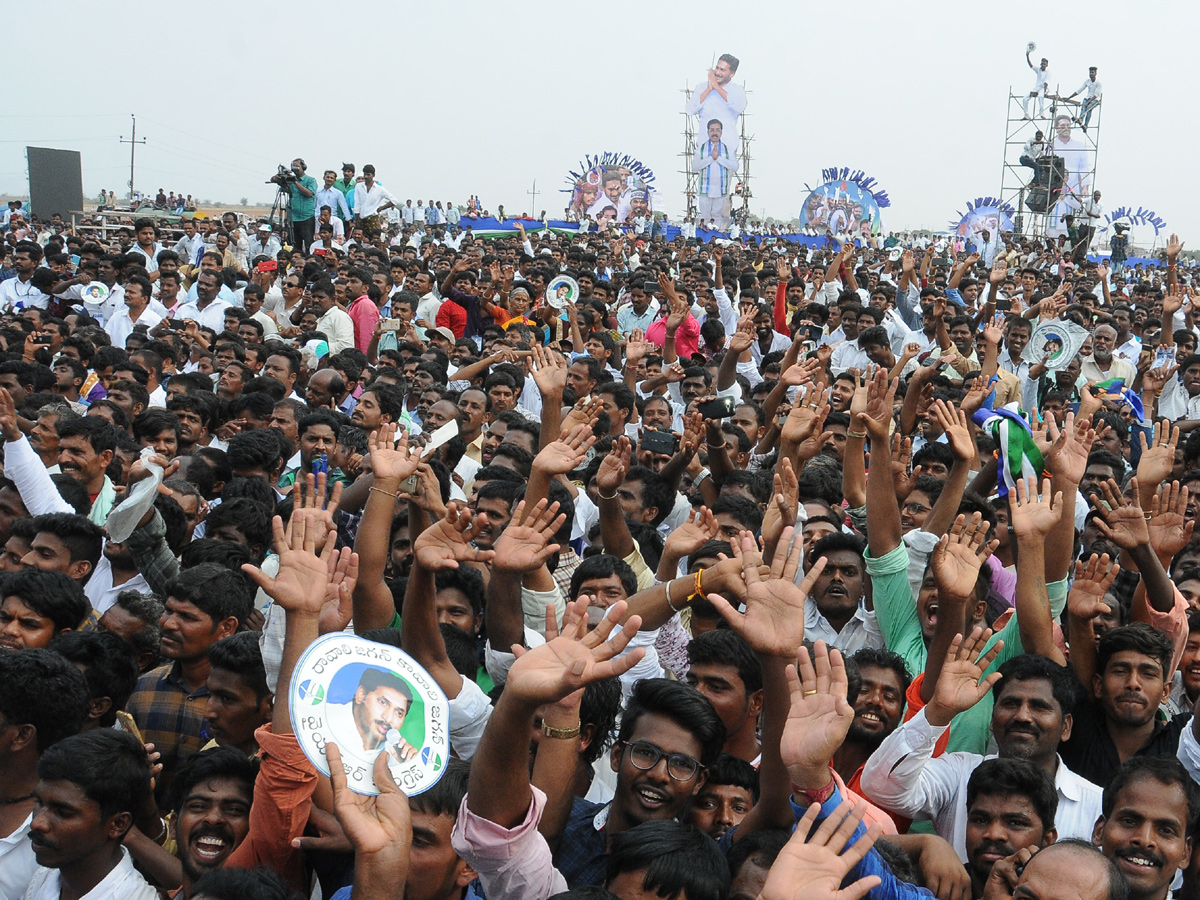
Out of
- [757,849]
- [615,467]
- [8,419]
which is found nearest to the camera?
[757,849]

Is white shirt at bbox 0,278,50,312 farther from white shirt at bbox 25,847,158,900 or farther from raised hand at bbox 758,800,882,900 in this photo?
raised hand at bbox 758,800,882,900

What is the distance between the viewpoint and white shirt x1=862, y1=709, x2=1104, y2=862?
9.34 ft

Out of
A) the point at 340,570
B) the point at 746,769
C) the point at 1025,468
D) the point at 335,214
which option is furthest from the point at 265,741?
the point at 335,214

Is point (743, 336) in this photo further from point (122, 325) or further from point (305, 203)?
point (305, 203)

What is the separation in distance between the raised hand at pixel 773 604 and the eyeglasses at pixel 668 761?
13.7 inches

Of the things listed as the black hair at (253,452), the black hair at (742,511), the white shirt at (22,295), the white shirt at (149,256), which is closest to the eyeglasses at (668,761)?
the black hair at (742,511)

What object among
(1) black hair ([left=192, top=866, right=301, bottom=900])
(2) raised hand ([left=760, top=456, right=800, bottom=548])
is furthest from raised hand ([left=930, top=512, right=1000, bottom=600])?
(1) black hair ([left=192, top=866, right=301, bottom=900])

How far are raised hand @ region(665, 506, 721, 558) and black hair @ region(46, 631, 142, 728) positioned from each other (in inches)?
73.1

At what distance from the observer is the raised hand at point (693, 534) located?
3744 mm

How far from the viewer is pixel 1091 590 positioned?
11.6 feet

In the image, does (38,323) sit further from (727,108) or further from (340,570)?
(727,108)

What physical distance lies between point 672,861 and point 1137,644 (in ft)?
6.02

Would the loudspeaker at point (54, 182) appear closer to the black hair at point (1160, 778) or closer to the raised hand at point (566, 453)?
the raised hand at point (566, 453)

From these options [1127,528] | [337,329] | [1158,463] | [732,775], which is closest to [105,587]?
[732,775]
